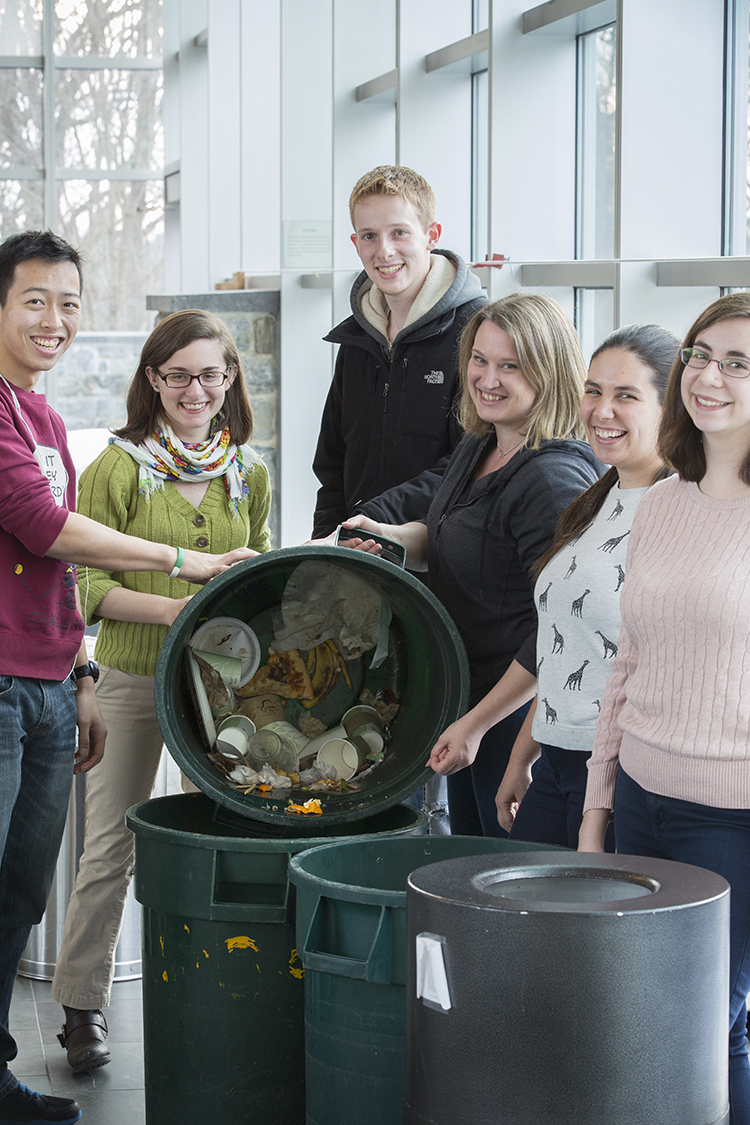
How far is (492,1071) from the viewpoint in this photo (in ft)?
4.38

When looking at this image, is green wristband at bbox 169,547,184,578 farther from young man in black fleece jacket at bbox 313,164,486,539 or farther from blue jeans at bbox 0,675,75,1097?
young man in black fleece jacket at bbox 313,164,486,539

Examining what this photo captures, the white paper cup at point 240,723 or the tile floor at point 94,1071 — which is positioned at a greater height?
the white paper cup at point 240,723

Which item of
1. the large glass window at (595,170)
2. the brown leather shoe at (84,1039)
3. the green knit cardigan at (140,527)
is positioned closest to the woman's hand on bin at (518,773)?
the green knit cardigan at (140,527)

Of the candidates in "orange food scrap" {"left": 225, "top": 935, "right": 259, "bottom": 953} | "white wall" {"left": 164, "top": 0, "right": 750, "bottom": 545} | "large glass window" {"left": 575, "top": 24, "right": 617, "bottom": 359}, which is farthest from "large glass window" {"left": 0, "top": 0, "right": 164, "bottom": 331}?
"orange food scrap" {"left": 225, "top": 935, "right": 259, "bottom": 953}

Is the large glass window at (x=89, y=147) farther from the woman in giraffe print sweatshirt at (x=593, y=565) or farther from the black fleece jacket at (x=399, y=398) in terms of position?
the woman in giraffe print sweatshirt at (x=593, y=565)

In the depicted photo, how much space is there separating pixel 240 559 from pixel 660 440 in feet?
2.91

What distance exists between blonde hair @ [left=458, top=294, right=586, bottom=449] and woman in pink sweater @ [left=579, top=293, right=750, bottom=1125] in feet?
1.62

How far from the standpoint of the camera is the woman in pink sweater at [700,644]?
1.67 metres

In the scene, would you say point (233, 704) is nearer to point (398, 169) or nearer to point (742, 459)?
point (742, 459)

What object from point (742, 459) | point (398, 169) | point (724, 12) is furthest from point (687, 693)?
point (724, 12)

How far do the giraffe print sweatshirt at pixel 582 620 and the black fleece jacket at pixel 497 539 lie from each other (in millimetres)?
127

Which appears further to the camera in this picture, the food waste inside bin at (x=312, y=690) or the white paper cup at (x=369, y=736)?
the white paper cup at (x=369, y=736)

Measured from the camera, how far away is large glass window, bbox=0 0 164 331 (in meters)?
9.16

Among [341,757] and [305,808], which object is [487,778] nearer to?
[341,757]
